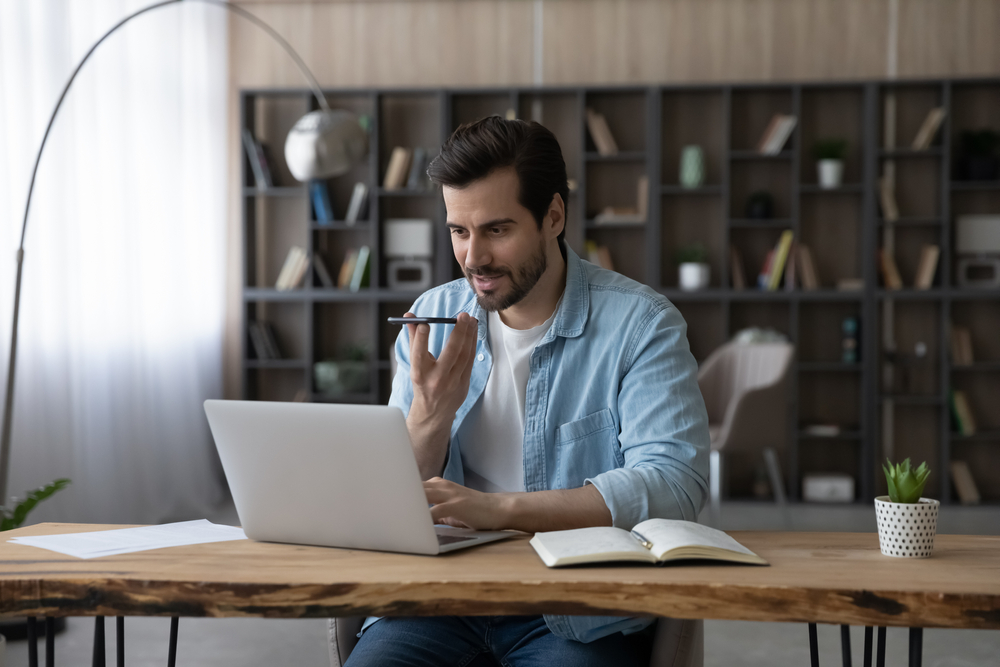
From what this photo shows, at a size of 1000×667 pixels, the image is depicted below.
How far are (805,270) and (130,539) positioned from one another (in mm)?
4290

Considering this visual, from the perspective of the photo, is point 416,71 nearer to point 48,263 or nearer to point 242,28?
point 242,28

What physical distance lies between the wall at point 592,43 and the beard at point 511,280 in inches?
150

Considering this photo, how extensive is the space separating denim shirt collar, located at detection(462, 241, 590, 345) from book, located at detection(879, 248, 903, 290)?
3737 mm

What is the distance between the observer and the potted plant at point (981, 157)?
181 inches

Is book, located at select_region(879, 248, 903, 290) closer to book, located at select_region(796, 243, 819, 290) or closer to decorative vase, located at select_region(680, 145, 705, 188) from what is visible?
book, located at select_region(796, 243, 819, 290)

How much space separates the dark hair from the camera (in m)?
1.45

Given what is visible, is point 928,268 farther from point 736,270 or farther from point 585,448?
point 585,448

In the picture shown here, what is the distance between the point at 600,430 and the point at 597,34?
4102mm

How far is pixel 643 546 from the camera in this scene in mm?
1053

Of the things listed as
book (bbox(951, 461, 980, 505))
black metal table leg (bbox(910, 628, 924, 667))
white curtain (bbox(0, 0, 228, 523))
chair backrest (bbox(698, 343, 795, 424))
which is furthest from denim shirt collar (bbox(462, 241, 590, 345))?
book (bbox(951, 461, 980, 505))

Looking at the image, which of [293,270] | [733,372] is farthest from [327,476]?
[293,270]

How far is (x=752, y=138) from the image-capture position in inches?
196

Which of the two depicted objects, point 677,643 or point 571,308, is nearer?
point 677,643

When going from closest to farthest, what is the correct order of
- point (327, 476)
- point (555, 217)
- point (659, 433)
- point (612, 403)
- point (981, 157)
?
point (327, 476), point (659, 433), point (612, 403), point (555, 217), point (981, 157)
